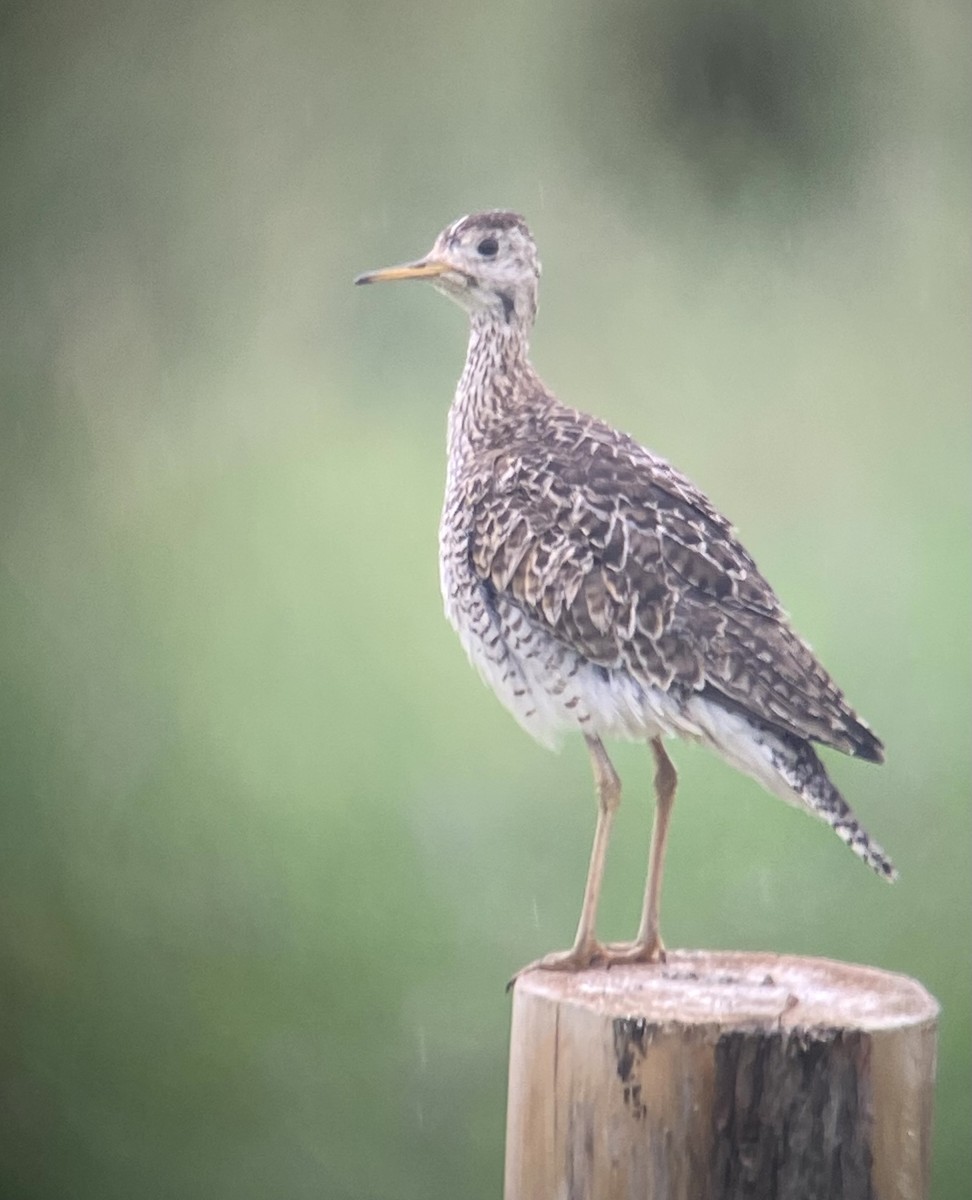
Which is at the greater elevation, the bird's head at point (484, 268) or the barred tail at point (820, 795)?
the bird's head at point (484, 268)

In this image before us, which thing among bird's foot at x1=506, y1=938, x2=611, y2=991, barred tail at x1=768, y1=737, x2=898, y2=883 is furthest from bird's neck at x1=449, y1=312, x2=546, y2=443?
bird's foot at x1=506, y1=938, x2=611, y2=991

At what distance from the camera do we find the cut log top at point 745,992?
1.98 metres

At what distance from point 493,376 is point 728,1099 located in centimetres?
131

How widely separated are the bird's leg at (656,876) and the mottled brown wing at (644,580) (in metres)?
0.29

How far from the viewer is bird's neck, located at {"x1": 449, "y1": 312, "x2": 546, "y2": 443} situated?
2.67m

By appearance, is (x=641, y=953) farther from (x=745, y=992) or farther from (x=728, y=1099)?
(x=728, y=1099)

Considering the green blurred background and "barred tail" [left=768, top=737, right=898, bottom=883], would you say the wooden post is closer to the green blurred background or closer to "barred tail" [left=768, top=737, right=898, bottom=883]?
"barred tail" [left=768, top=737, right=898, bottom=883]

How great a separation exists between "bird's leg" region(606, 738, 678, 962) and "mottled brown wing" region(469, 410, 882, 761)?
0.29m

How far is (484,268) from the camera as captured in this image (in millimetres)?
2637

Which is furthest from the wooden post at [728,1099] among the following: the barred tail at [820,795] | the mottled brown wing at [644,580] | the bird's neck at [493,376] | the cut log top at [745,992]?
the bird's neck at [493,376]

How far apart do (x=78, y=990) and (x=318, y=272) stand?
1.43m

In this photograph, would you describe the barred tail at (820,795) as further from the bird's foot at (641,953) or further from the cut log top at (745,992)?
the bird's foot at (641,953)

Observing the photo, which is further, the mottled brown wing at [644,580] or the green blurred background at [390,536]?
the green blurred background at [390,536]

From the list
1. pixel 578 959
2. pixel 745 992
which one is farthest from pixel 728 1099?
pixel 578 959
